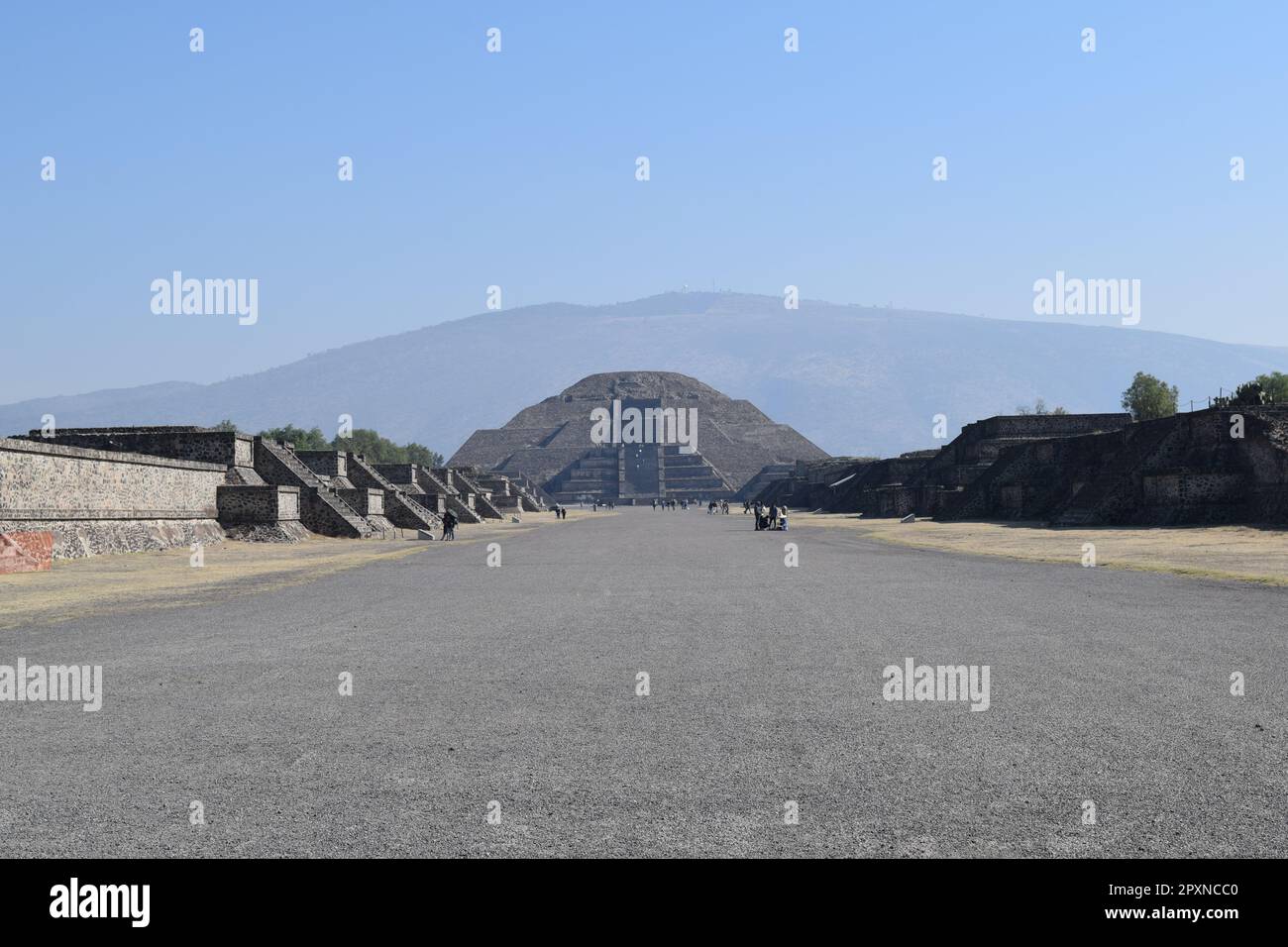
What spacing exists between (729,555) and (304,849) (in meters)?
28.8

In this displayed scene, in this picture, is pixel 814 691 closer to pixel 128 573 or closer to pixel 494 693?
pixel 494 693

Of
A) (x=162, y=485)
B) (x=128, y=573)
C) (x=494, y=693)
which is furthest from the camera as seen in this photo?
(x=162, y=485)

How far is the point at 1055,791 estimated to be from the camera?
21.7ft

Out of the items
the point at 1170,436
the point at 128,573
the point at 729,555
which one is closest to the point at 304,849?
the point at 128,573

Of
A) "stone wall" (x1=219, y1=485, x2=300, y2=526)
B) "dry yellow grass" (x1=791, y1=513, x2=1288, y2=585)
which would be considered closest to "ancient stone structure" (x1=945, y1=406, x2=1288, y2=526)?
"dry yellow grass" (x1=791, y1=513, x2=1288, y2=585)

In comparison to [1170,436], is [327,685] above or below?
below

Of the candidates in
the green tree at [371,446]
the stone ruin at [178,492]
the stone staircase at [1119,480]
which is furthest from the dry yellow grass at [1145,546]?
the green tree at [371,446]

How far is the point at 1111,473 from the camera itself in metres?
53.0

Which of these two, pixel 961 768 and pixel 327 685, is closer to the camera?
pixel 961 768

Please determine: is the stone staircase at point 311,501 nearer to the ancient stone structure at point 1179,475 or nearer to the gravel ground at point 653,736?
the ancient stone structure at point 1179,475

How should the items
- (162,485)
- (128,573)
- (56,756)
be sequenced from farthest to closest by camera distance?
(162,485) < (128,573) < (56,756)

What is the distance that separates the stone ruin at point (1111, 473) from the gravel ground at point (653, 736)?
99.7 ft

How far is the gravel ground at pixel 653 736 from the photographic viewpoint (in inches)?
231
